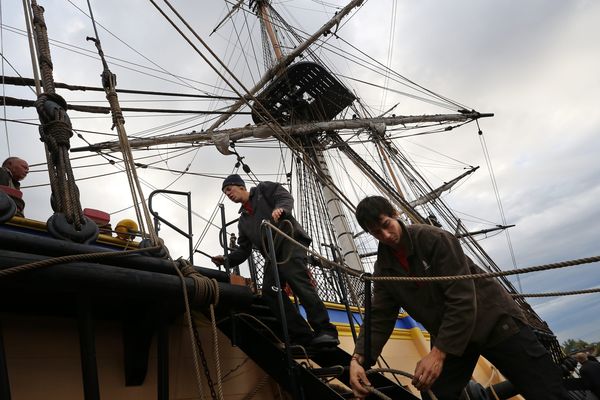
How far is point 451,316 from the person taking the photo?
1.61m

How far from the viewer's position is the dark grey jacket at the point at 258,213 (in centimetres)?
304

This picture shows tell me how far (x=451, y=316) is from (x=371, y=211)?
1.77ft

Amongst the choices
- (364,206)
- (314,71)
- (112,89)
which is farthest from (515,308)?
(314,71)

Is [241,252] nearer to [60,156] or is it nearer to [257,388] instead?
[257,388]

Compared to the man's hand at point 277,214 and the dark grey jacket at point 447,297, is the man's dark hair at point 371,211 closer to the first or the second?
the dark grey jacket at point 447,297

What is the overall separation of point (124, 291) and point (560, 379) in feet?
6.24

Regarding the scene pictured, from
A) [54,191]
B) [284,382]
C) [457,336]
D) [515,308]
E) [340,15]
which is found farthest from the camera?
[340,15]

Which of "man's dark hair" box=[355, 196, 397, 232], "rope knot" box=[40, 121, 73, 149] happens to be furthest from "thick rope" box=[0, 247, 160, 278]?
"man's dark hair" box=[355, 196, 397, 232]

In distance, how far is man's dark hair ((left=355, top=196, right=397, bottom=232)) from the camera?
1.78 m

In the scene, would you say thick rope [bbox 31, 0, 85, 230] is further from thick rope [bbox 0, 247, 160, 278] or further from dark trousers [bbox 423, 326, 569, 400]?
dark trousers [bbox 423, 326, 569, 400]

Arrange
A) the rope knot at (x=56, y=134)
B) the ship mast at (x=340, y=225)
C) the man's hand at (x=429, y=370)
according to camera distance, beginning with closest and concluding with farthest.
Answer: the man's hand at (x=429, y=370)
the rope knot at (x=56, y=134)
the ship mast at (x=340, y=225)

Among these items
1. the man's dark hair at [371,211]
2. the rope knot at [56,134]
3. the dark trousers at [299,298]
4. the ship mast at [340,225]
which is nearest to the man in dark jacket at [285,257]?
the dark trousers at [299,298]

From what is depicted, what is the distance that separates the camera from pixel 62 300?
207 centimetres

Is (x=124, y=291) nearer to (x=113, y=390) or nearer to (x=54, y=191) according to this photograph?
(x=54, y=191)
